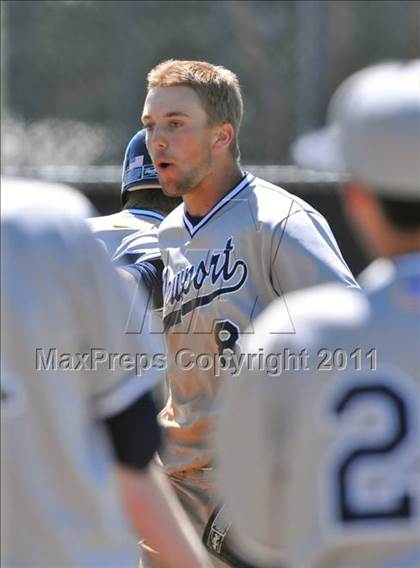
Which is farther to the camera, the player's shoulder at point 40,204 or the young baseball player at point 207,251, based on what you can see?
the young baseball player at point 207,251

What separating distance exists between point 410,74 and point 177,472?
2.95m

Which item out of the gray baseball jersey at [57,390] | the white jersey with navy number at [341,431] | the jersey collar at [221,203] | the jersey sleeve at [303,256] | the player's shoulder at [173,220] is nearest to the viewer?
the white jersey with navy number at [341,431]

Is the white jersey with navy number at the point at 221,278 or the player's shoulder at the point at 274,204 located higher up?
the player's shoulder at the point at 274,204

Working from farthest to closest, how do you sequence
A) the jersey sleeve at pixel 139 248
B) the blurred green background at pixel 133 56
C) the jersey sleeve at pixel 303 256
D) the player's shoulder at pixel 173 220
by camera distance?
the blurred green background at pixel 133 56, the jersey sleeve at pixel 139 248, the player's shoulder at pixel 173 220, the jersey sleeve at pixel 303 256

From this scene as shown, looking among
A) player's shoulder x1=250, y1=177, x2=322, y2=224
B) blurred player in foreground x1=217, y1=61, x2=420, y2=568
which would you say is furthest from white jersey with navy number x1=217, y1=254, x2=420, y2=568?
player's shoulder x1=250, y1=177, x2=322, y2=224

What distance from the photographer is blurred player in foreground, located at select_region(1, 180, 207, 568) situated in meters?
2.31

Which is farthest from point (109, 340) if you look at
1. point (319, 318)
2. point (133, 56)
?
point (133, 56)

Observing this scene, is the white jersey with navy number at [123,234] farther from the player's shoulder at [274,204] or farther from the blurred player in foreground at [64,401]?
the blurred player in foreground at [64,401]

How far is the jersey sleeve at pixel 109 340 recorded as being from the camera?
2324mm

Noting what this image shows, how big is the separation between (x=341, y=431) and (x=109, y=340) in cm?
44

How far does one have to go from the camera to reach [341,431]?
7.13ft

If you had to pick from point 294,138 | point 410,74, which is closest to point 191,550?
point 410,74

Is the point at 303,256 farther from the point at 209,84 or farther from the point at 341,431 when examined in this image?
the point at 341,431

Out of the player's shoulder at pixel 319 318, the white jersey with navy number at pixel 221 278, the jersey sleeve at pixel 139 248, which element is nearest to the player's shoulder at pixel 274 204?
the white jersey with navy number at pixel 221 278
